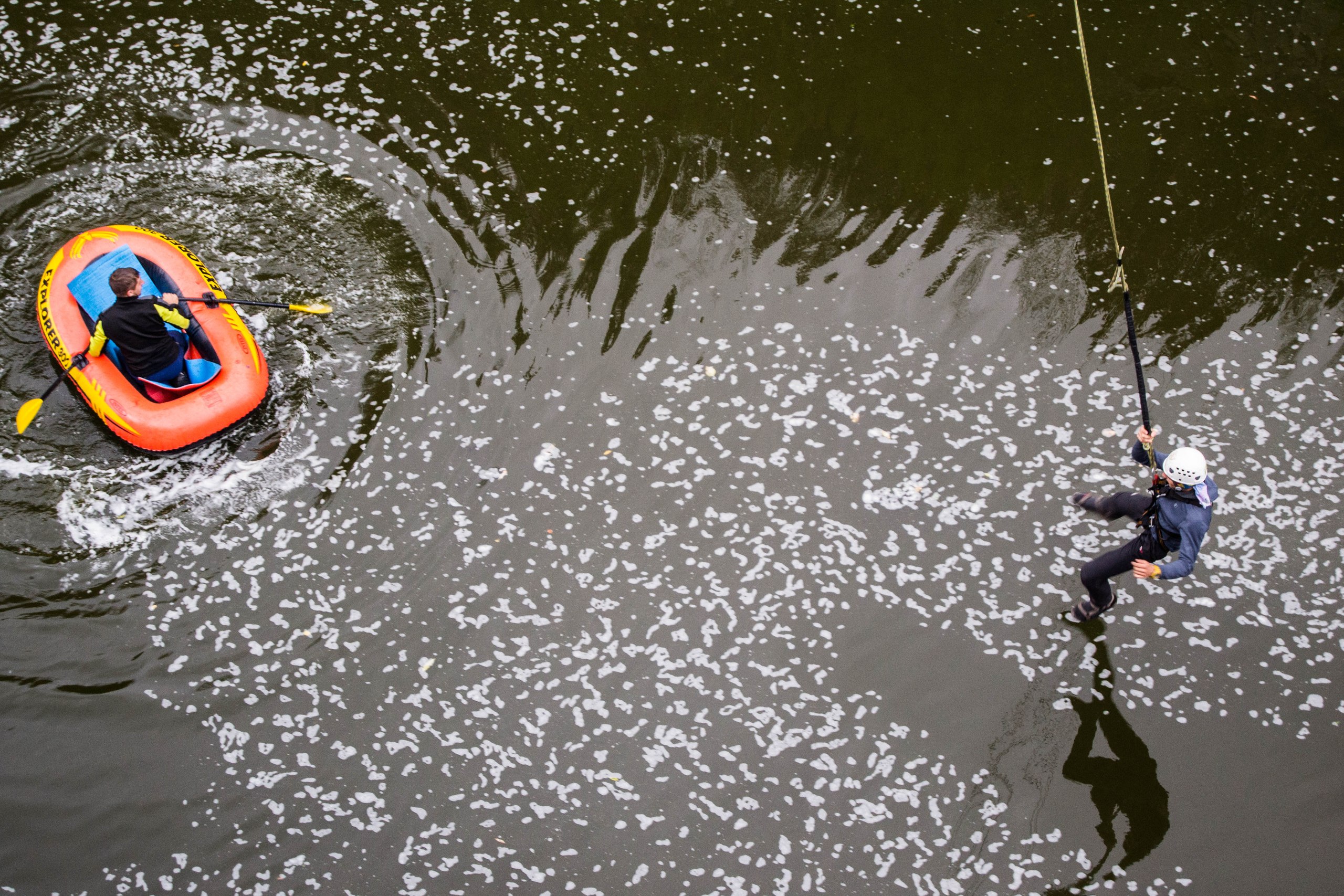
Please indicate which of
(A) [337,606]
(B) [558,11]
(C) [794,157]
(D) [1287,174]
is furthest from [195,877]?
(D) [1287,174]

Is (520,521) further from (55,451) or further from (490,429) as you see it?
(55,451)

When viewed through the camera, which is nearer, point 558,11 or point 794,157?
point 794,157

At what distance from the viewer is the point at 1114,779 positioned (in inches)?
206

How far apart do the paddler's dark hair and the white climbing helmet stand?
6.30m

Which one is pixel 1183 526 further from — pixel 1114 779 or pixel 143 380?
pixel 143 380

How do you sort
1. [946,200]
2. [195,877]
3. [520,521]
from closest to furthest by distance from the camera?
[195,877], [520,521], [946,200]

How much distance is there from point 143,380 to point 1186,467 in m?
6.42

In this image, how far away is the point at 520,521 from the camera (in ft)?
19.9

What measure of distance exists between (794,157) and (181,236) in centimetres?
514

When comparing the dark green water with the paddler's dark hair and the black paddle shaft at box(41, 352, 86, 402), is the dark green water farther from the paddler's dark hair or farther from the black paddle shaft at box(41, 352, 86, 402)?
the paddler's dark hair

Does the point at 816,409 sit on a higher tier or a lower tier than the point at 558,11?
lower

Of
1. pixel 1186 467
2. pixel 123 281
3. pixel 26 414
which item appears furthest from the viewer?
A: pixel 26 414

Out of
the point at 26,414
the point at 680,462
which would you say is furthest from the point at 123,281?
the point at 680,462

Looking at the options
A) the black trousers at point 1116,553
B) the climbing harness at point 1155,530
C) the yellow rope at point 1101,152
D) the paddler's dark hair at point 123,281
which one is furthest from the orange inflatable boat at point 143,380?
the yellow rope at point 1101,152
